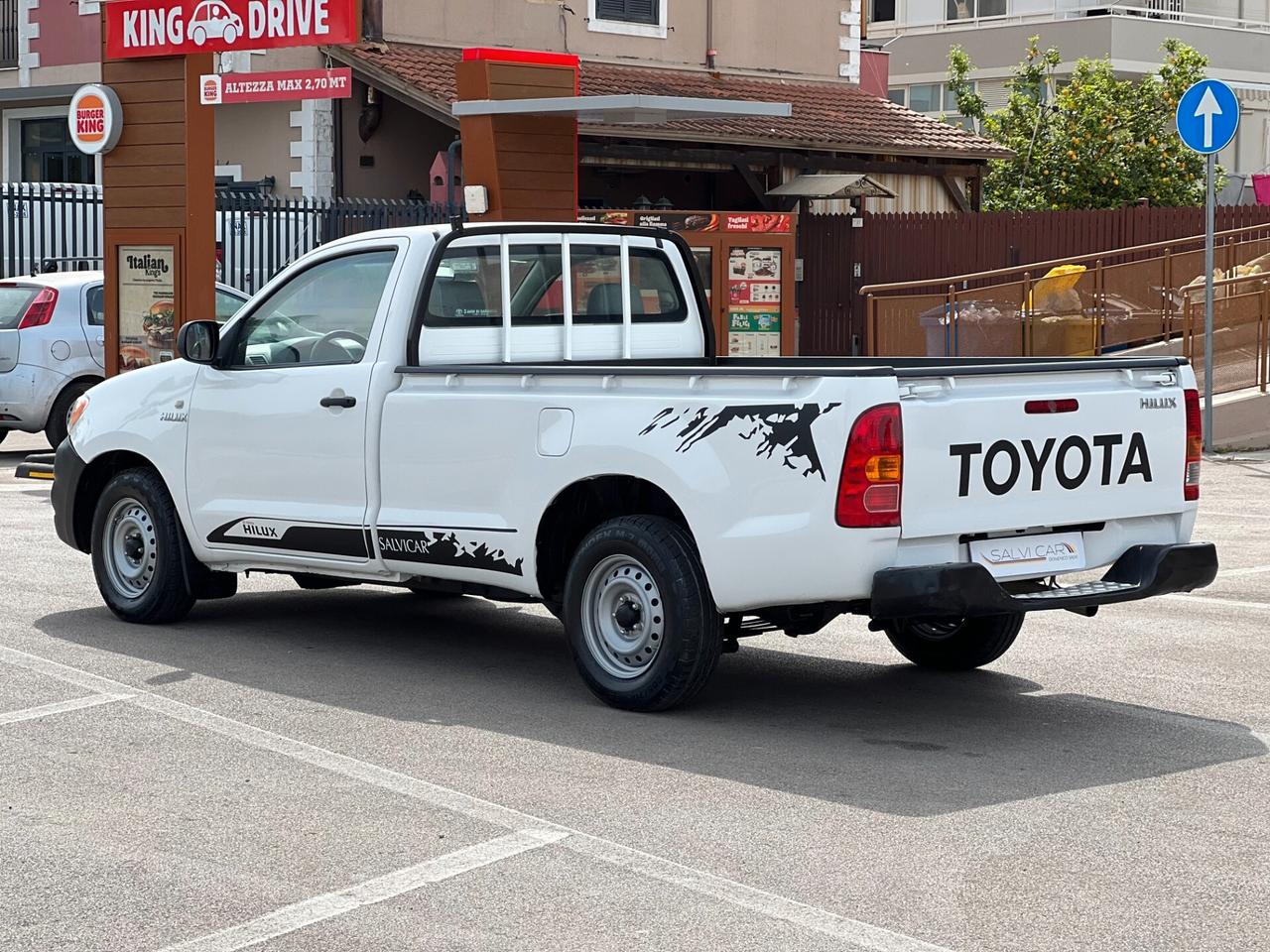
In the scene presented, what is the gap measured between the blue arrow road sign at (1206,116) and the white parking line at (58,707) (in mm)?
11273

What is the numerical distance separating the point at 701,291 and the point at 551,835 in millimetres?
3965

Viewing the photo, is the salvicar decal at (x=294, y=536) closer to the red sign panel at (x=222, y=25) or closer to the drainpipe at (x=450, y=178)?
the red sign panel at (x=222, y=25)

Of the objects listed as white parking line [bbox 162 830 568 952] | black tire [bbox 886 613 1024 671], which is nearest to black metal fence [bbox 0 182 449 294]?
black tire [bbox 886 613 1024 671]

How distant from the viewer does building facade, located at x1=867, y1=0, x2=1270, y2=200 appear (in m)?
42.4

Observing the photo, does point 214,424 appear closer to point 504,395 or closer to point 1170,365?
point 504,395

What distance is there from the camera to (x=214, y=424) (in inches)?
343

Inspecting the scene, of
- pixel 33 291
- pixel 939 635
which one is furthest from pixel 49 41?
pixel 939 635

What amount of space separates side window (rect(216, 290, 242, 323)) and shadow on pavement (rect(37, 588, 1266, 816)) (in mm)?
8009

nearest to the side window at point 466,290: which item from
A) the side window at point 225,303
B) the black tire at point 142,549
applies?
the black tire at point 142,549

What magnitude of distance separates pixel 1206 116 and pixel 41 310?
960cm

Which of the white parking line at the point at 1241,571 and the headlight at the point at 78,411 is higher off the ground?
the headlight at the point at 78,411

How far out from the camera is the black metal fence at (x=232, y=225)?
20922 mm

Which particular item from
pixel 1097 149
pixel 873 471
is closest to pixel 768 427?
pixel 873 471

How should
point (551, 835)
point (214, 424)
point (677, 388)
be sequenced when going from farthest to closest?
1. point (214, 424)
2. point (677, 388)
3. point (551, 835)
